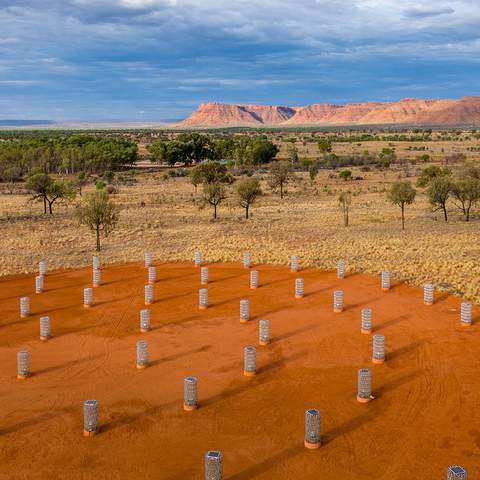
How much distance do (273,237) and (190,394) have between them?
779 inches

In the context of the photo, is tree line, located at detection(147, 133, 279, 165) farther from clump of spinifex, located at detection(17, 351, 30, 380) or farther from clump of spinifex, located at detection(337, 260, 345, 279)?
clump of spinifex, located at detection(17, 351, 30, 380)

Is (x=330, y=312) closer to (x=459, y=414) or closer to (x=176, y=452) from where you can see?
(x=459, y=414)

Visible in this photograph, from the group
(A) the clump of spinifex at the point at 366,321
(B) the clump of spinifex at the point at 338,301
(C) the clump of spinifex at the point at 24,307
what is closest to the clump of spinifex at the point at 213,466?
(A) the clump of spinifex at the point at 366,321

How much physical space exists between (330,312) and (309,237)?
12.3 m

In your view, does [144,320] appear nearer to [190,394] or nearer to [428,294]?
[190,394]

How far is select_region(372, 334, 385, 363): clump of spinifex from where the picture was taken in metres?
15.3

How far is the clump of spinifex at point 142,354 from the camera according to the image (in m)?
15.1

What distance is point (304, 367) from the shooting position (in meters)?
15.3

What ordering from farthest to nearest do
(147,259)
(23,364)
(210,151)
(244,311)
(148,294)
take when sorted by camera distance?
1. (210,151)
2. (147,259)
3. (148,294)
4. (244,311)
5. (23,364)

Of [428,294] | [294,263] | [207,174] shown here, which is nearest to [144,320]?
[294,263]

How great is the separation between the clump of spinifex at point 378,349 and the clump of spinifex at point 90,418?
7.51 meters

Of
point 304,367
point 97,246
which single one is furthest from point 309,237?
point 304,367

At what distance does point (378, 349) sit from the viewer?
1537 cm

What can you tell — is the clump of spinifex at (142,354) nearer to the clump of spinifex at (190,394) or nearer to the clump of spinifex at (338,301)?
the clump of spinifex at (190,394)
